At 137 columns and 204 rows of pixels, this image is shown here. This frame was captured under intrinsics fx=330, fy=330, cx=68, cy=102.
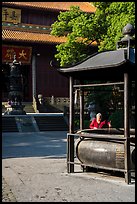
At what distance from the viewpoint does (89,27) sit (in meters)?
17.3

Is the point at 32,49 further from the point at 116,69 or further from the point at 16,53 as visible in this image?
the point at 116,69

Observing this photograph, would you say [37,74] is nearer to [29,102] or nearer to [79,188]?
[29,102]

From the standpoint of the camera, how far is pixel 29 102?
1142 inches

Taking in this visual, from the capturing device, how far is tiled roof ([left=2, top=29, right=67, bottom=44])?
2692cm

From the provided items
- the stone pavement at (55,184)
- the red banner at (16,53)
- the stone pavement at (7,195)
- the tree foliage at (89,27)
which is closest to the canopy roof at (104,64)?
the stone pavement at (55,184)

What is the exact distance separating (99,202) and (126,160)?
1533 mm

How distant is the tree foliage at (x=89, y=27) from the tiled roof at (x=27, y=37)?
795 centimetres

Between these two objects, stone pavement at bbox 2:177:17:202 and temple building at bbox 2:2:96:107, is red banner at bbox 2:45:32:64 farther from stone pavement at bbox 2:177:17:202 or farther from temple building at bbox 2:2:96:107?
stone pavement at bbox 2:177:17:202

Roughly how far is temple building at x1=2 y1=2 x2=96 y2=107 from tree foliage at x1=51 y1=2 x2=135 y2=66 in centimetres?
876

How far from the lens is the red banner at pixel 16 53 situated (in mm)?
27828

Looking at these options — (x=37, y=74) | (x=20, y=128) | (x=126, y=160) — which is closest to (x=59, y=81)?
(x=37, y=74)

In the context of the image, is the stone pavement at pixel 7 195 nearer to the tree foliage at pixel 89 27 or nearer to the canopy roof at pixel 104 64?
the canopy roof at pixel 104 64

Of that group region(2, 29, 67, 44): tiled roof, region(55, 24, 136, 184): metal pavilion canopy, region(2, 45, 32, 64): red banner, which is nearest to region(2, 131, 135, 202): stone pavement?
region(55, 24, 136, 184): metal pavilion canopy

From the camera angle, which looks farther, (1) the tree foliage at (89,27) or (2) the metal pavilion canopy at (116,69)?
(1) the tree foliage at (89,27)
